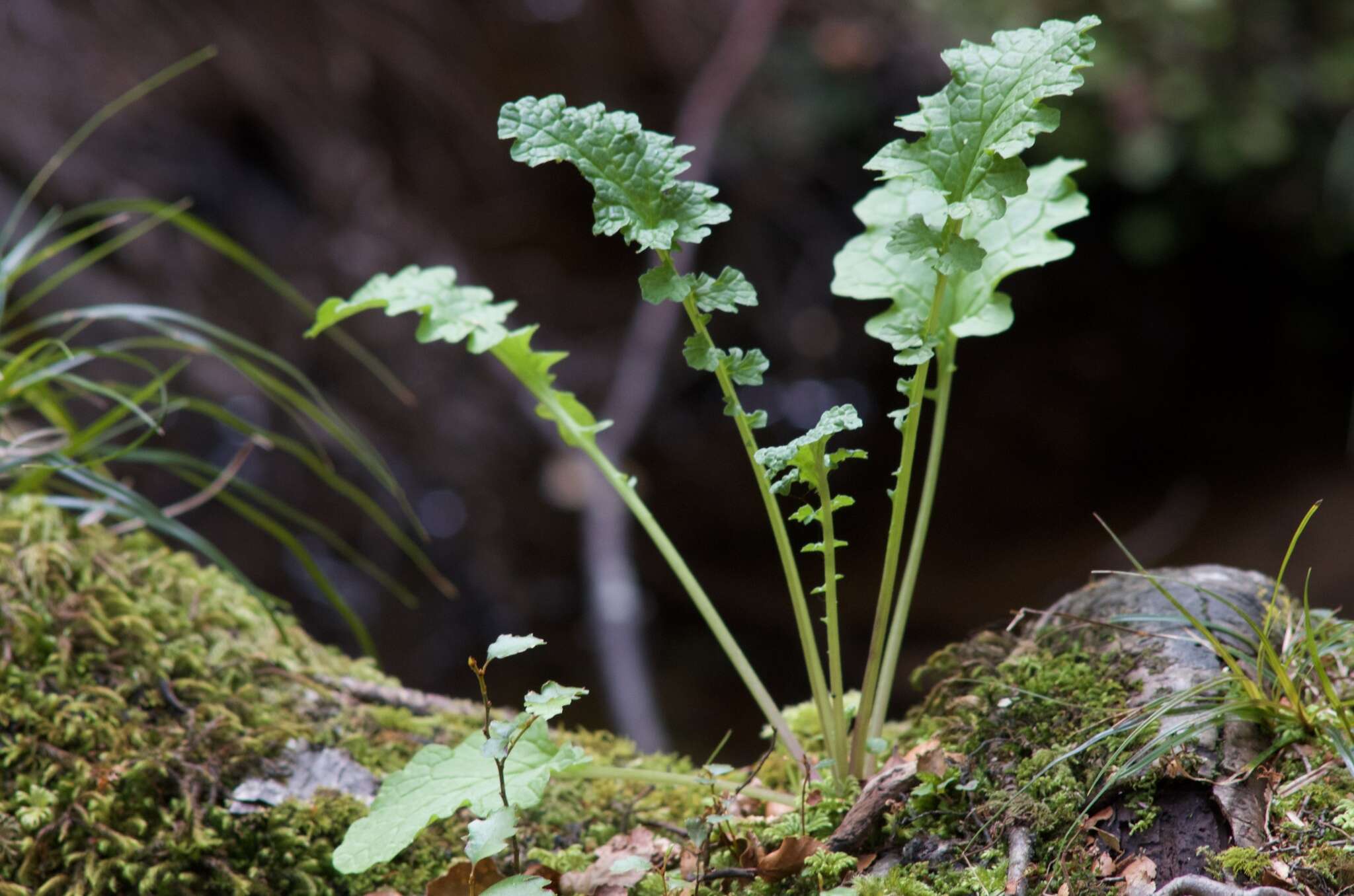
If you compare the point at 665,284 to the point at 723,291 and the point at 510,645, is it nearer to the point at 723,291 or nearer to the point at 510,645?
the point at 723,291

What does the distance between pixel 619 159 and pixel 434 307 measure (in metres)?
0.43

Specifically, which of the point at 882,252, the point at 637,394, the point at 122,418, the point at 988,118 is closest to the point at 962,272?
the point at 882,252

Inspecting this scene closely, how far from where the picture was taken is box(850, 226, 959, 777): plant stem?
124cm

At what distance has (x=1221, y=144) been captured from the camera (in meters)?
4.55

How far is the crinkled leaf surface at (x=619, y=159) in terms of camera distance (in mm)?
1261

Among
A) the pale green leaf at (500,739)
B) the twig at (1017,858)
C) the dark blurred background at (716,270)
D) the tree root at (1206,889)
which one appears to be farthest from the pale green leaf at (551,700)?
the dark blurred background at (716,270)

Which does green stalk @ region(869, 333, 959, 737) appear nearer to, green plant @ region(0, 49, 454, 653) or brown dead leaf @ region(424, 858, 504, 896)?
brown dead leaf @ region(424, 858, 504, 896)

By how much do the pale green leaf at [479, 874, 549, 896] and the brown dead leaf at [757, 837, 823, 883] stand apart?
263mm

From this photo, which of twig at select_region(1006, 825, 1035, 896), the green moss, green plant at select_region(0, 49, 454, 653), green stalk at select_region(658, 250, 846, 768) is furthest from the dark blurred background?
the green moss

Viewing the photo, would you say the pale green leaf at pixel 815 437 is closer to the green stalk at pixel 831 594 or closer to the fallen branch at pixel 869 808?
the green stalk at pixel 831 594

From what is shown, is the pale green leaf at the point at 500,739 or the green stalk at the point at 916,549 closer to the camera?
the pale green leaf at the point at 500,739

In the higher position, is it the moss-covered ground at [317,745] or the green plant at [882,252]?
the green plant at [882,252]

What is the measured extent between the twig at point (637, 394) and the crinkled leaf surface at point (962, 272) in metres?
3.09

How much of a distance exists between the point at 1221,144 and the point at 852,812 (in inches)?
173
